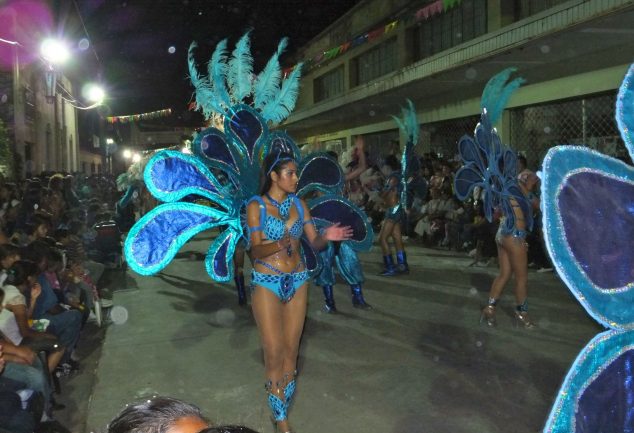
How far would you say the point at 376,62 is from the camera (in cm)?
2116

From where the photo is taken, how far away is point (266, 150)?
4.39 meters

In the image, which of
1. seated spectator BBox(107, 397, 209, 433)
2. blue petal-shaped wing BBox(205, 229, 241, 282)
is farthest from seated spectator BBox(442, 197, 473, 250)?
seated spectator BBox(107, 397, 209, 433)

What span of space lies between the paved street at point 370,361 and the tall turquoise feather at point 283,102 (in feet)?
7.06

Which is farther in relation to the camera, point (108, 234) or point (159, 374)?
point (108, 234)

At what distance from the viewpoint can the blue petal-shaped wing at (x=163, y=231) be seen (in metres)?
4.13

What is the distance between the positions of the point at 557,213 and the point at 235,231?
122 inches

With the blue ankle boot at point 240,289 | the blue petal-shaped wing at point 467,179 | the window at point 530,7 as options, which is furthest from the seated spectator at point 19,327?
the window at point 530,7

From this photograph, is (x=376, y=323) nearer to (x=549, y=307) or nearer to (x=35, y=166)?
(x=549, y=307)

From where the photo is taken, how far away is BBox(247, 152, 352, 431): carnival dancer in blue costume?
348cm

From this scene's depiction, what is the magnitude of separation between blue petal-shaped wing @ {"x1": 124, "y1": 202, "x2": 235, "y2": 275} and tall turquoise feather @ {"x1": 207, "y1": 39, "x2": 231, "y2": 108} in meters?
0.90

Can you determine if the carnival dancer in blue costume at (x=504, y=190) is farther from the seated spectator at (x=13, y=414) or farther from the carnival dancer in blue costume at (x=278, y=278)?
the seated spectator at (x=13, y=414)

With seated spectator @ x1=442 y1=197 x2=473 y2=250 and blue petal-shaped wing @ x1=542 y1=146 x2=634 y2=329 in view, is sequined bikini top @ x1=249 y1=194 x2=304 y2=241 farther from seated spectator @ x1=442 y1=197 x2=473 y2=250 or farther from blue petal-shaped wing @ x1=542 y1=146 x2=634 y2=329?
seated spectator @ x1=442 y1=197 x2=473 y2=250

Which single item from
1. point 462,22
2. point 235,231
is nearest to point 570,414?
point 235,231

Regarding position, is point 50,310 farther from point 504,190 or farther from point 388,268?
point 388,268
